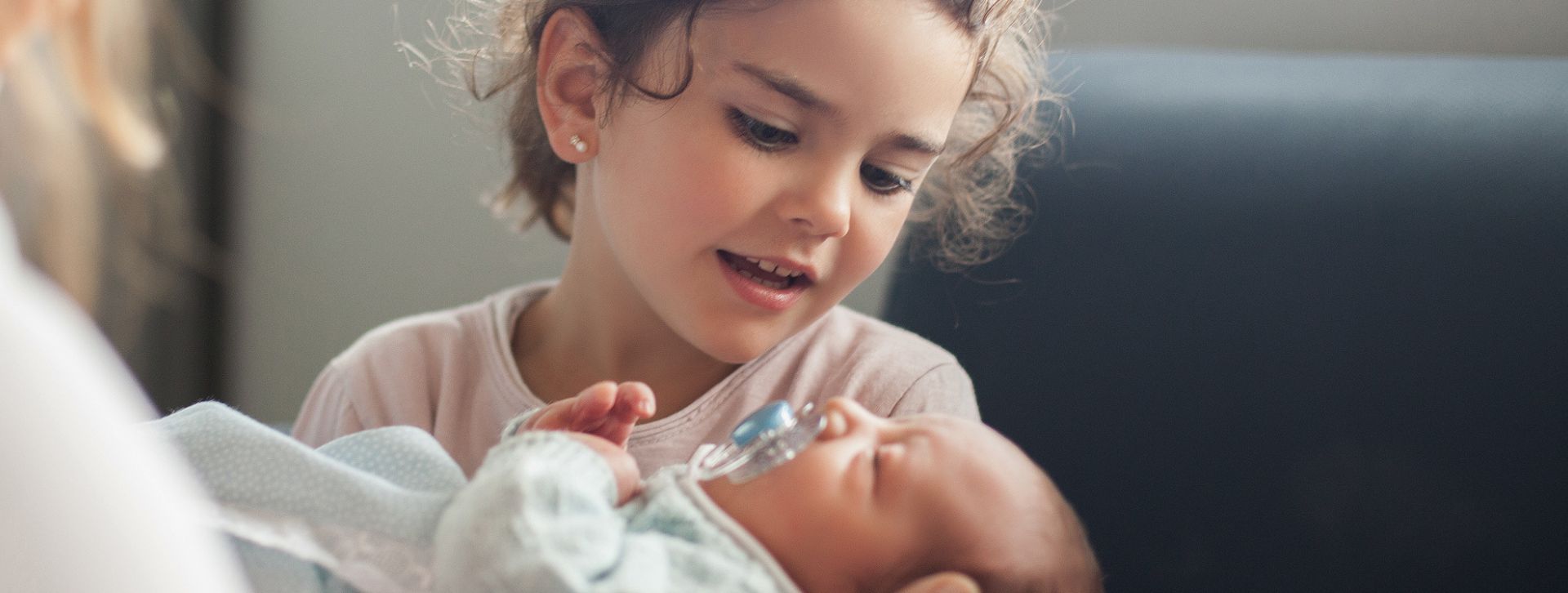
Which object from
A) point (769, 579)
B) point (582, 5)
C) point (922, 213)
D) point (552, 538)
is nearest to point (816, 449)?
point (769, 579)

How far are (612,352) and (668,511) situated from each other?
50 cm

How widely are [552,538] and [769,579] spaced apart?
5.6 inches

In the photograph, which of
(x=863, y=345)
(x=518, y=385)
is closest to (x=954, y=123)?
(x=863, y=345)

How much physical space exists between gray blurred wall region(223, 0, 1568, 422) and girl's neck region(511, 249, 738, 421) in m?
0.56

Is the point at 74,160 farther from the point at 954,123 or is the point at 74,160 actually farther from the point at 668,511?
the point at 668,511

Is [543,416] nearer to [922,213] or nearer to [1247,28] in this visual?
[922,213]

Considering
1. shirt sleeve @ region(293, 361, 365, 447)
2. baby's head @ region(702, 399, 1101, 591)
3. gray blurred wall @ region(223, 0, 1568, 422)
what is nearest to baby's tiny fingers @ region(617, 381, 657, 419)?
baby's head @ region(702, 399, 1101, 591)

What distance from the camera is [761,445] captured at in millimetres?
936

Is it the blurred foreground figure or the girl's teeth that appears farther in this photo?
the girl's teeth

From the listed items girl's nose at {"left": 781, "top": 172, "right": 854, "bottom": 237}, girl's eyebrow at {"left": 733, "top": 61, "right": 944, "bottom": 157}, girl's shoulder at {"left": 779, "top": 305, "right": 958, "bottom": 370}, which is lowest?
girl's shoulder at {"left": 779, "top": 305, "right": 958, "bottom": 370}

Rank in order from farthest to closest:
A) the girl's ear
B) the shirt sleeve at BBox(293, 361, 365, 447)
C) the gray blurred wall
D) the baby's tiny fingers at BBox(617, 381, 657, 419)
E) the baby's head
Result: the gray blurred wall → the shirt sleeve at BBox(293, 361, 365, 447) → the girl's ear → the baby's tiny fingers at BBox(617, 381, 657, 419) → the baby's head

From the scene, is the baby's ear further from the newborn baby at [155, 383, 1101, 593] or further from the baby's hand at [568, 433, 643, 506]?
the baby's hand at [568, 433, 643, 506]

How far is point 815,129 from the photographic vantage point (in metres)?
1.07

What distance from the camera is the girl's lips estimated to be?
3.73 ft
